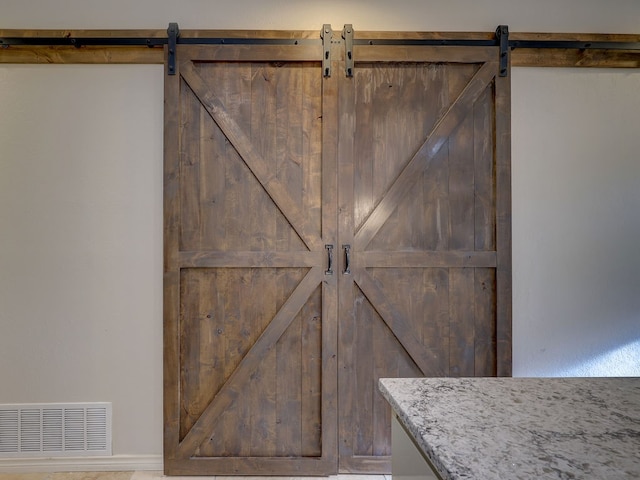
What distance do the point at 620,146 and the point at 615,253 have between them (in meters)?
0.65

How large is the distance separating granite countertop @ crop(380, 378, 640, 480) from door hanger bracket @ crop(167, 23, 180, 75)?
2077 mm

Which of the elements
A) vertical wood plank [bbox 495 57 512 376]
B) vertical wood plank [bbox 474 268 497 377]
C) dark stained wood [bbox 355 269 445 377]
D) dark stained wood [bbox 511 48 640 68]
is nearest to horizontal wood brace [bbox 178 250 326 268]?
dark stained wood [bbox 355 269 445 377]

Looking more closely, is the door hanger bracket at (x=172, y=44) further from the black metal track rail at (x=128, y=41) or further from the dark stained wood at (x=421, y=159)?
the dark stained wood at (x=421, y=159)

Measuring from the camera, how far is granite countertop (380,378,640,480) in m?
0.64

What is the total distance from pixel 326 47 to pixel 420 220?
113cm

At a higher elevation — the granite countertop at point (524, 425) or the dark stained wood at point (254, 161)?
the dark stained wood at point (254, 161)

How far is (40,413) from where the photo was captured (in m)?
2.22

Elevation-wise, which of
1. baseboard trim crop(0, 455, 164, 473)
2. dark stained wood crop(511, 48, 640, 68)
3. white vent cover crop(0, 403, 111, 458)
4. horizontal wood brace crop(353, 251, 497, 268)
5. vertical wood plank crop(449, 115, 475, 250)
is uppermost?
dark stained wood crop(511, 48, 640, 68)

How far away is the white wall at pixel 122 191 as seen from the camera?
2.25m

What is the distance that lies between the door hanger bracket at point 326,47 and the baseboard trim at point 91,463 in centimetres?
243

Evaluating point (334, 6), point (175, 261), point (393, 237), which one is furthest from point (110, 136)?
point (393, 237)

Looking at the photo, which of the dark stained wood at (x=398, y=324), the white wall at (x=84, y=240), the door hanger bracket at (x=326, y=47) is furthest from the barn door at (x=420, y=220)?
the white wall at (x=84, y=240)

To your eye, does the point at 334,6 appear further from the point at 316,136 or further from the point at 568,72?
the point at 568,72

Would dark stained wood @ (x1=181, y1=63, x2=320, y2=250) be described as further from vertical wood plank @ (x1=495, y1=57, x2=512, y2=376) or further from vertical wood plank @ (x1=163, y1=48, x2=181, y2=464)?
vertical wood plank @ (x1=495, y1=57, x2=512, y2=376)
